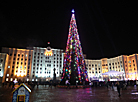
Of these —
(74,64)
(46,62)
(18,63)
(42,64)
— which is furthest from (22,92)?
(46,62)

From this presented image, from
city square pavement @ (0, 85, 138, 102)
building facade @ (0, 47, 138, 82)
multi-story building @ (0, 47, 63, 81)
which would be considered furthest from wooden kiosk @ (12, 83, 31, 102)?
multi-story building @ (0, 47, 63, 81)

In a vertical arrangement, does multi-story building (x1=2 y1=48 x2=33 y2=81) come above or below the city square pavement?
above

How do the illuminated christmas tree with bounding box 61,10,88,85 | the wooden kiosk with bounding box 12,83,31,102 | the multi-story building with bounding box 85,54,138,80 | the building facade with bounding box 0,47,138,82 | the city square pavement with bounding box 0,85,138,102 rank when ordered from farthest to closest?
the building facade with bounding box 0,47,138,82 → the multi-story building with bounding box 85,54,138,80 → the illuminated christmas tree with bounding box 61,10,88,85 → the city square pavement with bounding box 0,85,138,102 → the wooden kiosk with bounding box 12,83,31,102

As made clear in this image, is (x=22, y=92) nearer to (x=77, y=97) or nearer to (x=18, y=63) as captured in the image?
(x=77, y=97)

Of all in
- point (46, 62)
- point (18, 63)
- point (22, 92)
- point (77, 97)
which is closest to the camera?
point (22, 92)

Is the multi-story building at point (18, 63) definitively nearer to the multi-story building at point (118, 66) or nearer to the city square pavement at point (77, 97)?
the multi-story building at point (118, 66)

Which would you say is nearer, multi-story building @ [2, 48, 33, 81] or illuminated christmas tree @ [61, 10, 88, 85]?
illuminated christmas tree @ [61, 10, 88, 85]

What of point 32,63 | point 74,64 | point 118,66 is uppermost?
point 32,63

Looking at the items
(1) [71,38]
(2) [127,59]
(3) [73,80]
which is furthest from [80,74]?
(2) [127,59]

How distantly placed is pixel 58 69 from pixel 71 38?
187 feet

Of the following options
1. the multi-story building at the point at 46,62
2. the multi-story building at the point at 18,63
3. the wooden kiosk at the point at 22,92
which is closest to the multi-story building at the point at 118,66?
the multi-story building at the point at 46,62

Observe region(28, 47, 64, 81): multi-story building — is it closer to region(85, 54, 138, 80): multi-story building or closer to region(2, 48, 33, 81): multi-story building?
region(2, 48, 33, 81): multi-story building

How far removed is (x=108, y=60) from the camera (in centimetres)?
7700

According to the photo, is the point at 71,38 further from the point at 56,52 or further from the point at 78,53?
the point at 56,52
